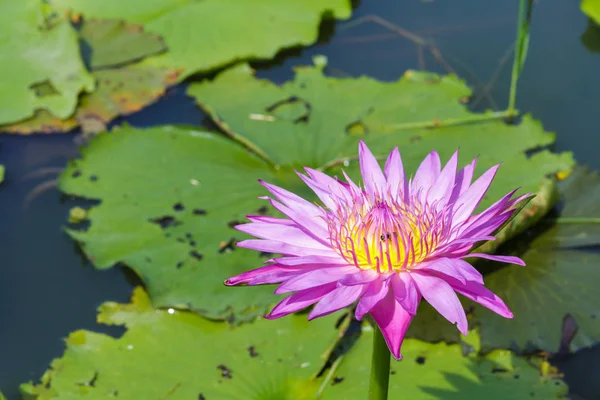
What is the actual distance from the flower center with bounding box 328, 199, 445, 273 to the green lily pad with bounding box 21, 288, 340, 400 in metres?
0.89

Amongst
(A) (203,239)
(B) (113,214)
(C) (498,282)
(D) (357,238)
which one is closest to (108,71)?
(B) (113,214)

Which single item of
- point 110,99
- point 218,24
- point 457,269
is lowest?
point 110,99

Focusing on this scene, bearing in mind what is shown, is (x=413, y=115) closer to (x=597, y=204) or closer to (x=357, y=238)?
(x=597, y=204)

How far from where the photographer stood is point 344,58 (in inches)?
174

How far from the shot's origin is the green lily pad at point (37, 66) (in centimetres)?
399

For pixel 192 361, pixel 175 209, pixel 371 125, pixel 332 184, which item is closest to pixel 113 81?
pixel 175 209

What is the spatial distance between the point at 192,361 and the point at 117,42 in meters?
2.53

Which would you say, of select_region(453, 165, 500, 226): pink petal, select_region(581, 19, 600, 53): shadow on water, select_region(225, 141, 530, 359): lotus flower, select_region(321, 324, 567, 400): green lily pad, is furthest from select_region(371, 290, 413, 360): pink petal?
select_region(581, 19, 600, 53): shadow on water

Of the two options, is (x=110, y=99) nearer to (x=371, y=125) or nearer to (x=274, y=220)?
(x=371, y=125)

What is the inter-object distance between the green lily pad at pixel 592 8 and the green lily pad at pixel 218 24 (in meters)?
1.47

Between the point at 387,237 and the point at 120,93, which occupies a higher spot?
the point at 387,237

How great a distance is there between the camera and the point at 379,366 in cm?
166

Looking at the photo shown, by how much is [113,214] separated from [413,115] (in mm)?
1615

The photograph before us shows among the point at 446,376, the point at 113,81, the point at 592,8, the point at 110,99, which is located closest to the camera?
the point at 446,376
